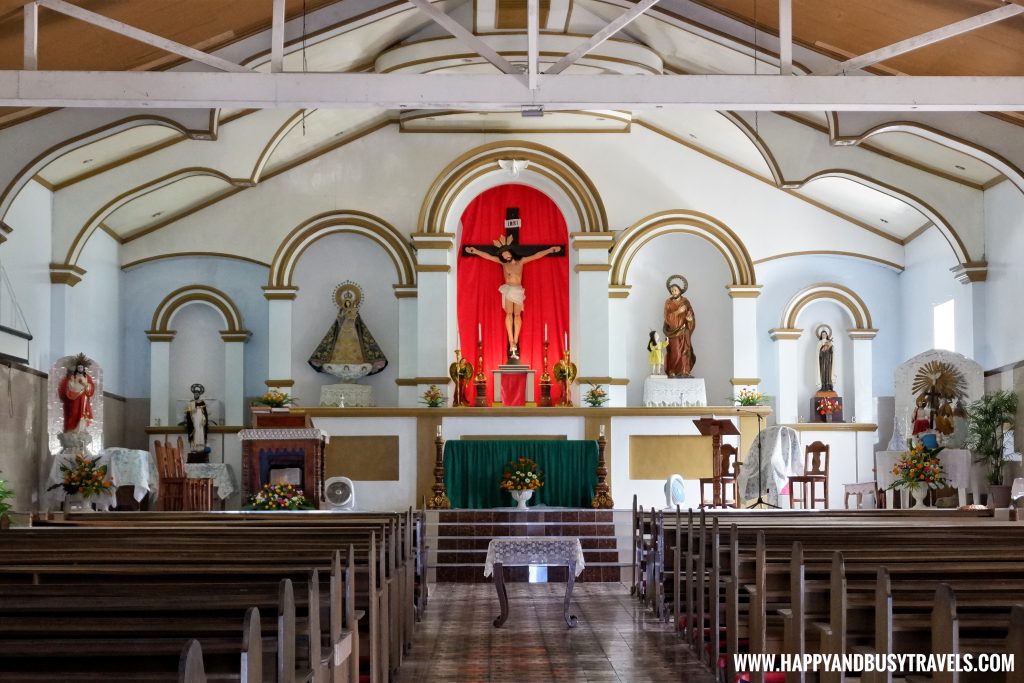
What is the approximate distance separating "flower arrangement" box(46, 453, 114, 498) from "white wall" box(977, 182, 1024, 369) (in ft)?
36.3

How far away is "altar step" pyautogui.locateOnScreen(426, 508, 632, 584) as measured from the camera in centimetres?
1302

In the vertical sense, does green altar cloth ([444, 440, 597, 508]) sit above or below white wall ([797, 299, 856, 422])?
below

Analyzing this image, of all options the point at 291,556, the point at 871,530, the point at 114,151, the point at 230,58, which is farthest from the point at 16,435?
the point at 871,530

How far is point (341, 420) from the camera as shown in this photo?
1659 centimetres

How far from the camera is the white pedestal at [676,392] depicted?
17656mm

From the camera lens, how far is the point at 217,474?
17266 millimetres

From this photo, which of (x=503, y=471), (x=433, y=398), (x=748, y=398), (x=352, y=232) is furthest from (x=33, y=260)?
(x=748, y=398)

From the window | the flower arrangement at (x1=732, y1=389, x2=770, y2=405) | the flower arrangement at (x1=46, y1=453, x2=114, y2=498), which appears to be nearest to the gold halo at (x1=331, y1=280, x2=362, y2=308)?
the flower arrangement at (x1=46, y1=453, x2=114, y2=498)

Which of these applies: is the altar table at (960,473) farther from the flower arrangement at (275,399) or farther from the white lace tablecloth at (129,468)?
the white lace tablecloth at (129,468)

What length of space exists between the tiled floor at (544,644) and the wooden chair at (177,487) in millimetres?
4773

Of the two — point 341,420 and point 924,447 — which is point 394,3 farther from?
point 924,447

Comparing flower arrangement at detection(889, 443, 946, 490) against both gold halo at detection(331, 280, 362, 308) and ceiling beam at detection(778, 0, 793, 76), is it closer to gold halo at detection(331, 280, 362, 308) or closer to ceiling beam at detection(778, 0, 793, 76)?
ceiling beam at detection(778, 0, 793, 76)

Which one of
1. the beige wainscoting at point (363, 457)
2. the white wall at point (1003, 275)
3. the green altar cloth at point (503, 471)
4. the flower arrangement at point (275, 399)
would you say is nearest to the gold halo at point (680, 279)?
the green altar cloth at point (503, 471)

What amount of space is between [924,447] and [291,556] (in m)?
10.6
